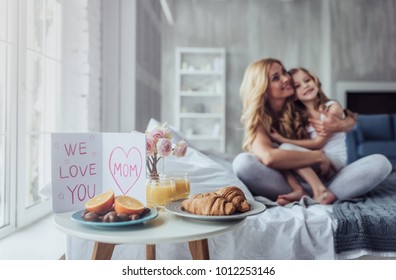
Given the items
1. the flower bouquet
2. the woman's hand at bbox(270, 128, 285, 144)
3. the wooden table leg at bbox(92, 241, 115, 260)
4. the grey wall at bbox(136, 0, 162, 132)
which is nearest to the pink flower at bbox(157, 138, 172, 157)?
the flower bouquet

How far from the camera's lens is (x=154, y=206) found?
0.93 m

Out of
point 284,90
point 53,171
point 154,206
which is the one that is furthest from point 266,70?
point 53,171

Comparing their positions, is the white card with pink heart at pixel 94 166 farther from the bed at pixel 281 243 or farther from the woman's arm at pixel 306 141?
the woman's arm at pixel 306 141

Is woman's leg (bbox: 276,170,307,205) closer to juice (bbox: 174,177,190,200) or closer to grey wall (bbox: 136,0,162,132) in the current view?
juice (bbox: 174,177,190,200)

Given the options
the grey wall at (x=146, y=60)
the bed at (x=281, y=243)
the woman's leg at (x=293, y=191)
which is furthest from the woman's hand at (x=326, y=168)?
the grey wall at (x=146, y=60)

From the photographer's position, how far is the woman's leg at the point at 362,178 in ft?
4.33

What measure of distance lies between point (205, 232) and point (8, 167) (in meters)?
0.88

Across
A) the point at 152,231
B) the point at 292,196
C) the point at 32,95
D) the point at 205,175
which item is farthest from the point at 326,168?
the point at 32,95

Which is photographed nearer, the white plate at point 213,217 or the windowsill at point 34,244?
the white plate at point 213,217

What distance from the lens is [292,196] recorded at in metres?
1.35

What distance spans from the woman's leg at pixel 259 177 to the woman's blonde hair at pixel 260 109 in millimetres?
97

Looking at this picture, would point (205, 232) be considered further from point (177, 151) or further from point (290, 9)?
point (290, 9)

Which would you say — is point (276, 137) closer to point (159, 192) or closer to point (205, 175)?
point (205, 175)

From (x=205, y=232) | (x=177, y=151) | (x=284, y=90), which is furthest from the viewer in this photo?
(x=284, y=90)
